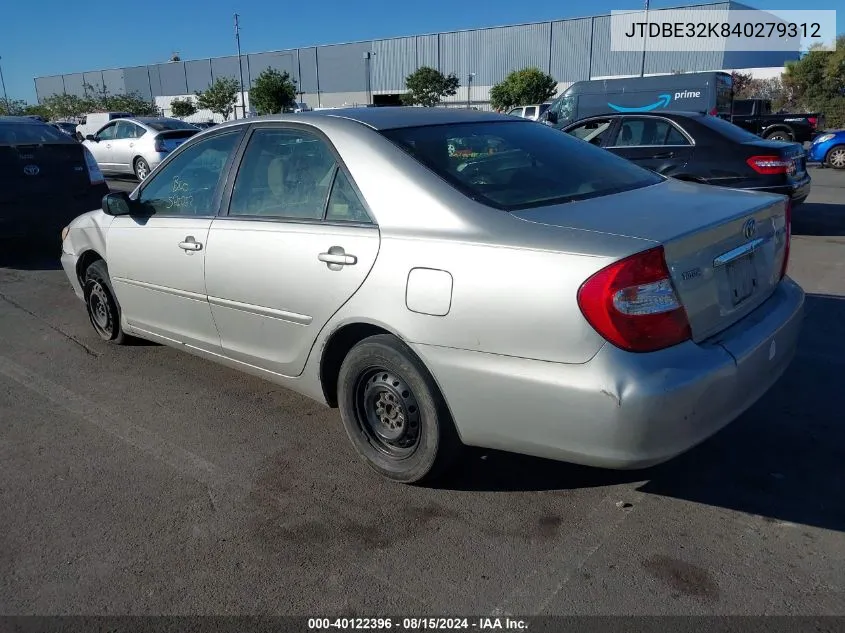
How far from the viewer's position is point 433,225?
9.16 ft

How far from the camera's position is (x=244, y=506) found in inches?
120

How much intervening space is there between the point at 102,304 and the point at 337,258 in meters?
2.79

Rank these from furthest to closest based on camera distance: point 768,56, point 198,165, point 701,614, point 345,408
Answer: point 768,56, point 198,165, point 345,408, point 701,614

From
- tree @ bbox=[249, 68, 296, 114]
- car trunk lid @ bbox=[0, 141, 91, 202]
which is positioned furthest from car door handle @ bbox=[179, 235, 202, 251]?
tree @ bbox=[249, 68, 296, 114]

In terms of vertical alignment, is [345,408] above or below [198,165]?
below

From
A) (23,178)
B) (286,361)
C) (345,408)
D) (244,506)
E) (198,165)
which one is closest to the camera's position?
(244,506)

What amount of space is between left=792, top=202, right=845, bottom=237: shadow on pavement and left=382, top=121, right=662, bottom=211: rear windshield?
677 cm

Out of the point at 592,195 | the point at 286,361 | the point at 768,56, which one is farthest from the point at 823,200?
the point at 768,56

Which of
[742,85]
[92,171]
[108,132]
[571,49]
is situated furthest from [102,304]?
[571,49]

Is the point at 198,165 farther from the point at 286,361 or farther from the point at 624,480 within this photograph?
the point at 624,480

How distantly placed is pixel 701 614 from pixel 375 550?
1197 millimetres

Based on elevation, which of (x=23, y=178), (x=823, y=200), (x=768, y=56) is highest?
(x=768, y=56)

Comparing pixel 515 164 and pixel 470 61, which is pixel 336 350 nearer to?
pixel 515 164

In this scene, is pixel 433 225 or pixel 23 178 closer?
pixel 433 225
